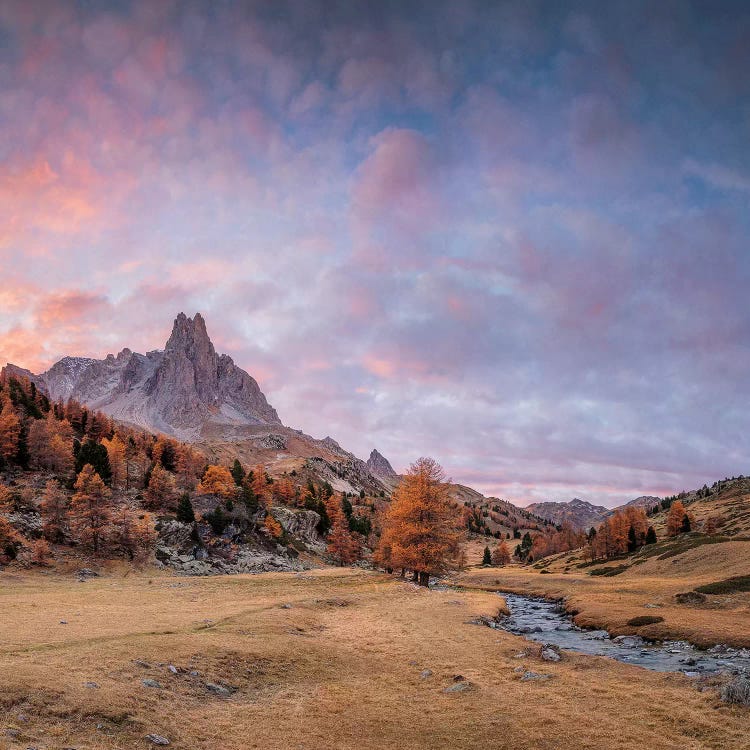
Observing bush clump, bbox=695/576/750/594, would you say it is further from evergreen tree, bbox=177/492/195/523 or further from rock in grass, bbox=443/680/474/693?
evergreen tree, bbox=177/492/195/523

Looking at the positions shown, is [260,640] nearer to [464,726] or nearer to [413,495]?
[464,726]

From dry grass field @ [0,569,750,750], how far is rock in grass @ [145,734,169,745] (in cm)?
19

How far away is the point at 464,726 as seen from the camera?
59.1ft

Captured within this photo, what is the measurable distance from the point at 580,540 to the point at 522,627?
174 meters

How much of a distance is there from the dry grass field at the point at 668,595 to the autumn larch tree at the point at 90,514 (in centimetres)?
7466

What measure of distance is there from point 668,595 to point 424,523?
94.2 feet

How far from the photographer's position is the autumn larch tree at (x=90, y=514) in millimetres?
81500

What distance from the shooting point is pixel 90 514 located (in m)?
81.2

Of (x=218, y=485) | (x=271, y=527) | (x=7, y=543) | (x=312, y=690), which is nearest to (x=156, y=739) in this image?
(x=312, y=690)

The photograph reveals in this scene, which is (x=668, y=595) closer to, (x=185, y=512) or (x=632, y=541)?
(x=185, y=512)

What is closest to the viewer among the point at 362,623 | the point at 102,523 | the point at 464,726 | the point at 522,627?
the point at 464,726

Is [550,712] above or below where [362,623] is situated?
above

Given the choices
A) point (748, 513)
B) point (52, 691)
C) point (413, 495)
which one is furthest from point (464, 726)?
point (748, 513)

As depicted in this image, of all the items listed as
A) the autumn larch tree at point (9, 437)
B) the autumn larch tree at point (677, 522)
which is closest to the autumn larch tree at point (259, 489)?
the autumn larch tree at point (9, 437)
